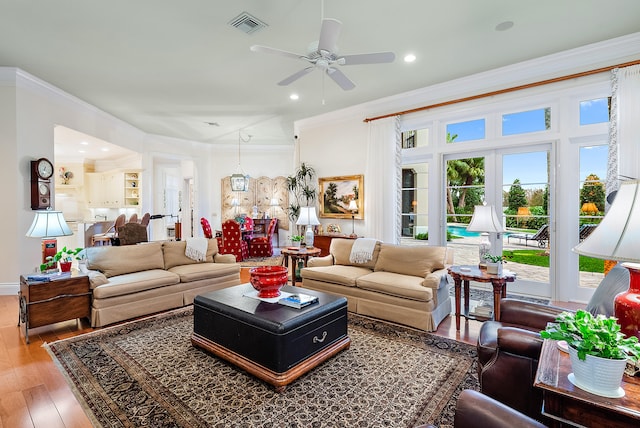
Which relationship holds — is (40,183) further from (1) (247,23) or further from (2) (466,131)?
(2) (466,131)

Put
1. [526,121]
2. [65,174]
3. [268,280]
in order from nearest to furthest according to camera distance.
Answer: [268,280], [526,121], [65,174]

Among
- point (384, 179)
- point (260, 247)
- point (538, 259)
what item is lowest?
point (260, 247)

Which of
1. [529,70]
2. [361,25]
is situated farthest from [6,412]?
[529,70]

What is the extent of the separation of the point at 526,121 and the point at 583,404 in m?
4.49

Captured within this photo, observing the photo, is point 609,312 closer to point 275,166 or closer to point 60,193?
point 275,166

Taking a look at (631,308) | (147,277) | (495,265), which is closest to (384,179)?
(495,265)

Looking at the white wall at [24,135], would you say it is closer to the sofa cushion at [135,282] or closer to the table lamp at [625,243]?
the sofa cushion at [135,282]

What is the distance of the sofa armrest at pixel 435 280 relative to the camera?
3.36 m

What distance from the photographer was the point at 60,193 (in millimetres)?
9398

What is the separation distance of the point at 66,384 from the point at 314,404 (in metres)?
1.89

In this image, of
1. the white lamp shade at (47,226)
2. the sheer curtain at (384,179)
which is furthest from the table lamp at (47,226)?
the sheer curtain at (384,179)

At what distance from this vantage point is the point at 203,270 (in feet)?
14.2

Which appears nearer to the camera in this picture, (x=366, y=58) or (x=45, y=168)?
(x=366, y=58)

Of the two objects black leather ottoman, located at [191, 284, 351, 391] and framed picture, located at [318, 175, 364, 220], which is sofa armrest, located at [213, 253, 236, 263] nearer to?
black leather ottoman, located at [191, 284, 351, 391]
